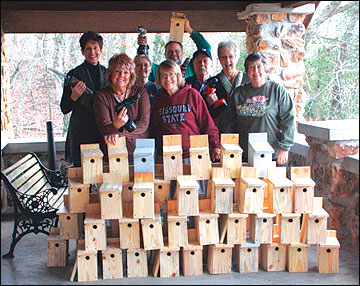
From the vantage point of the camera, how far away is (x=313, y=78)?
27.9ft

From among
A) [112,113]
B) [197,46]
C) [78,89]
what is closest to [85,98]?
[78,89]

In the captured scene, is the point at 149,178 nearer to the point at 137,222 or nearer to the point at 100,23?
the point at 137,222

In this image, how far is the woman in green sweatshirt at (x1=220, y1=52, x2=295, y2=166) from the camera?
11.3ft

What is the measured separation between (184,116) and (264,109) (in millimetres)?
616

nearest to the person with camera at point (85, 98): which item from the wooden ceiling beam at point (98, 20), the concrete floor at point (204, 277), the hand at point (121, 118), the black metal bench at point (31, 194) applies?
the black metal bench at point (31, 194)

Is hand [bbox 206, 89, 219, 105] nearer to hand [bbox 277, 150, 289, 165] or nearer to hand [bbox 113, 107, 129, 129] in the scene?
hand [bbox 277, 150, 289, 165]

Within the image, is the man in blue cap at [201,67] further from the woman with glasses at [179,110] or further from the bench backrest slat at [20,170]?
the bench backrest slat at [20,170]

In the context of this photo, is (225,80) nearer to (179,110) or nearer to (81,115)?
(179,110)

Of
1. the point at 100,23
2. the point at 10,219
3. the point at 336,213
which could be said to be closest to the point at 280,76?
the point at 336,213

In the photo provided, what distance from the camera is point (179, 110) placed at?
3342 mm

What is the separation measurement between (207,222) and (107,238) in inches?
29.1

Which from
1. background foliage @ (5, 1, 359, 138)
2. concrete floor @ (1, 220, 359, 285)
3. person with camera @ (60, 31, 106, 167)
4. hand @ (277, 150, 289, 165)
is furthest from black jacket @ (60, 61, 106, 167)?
background foliage @ (5, 1, 359, 138)

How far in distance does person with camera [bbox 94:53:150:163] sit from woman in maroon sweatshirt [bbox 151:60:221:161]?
128mm

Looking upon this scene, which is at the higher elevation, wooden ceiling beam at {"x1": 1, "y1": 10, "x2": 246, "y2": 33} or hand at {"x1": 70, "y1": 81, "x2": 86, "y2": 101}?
wooden ceiling beam at {"x1": 1, "y1": 10, "x2": 246, "y2": 33}
